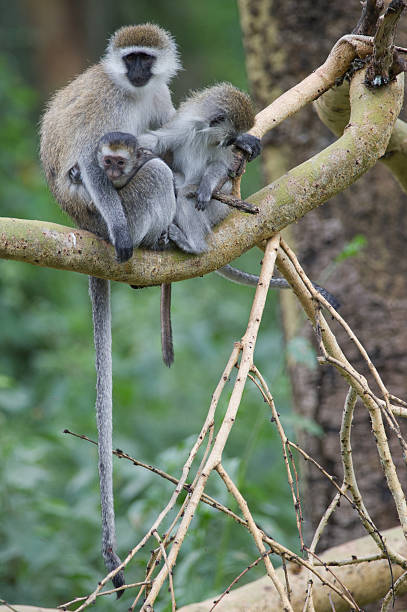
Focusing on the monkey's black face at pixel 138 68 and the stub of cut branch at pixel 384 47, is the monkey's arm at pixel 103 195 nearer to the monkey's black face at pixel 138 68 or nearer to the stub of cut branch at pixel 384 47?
the monkey's black face at pixel 138 68

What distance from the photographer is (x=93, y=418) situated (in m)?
5.75

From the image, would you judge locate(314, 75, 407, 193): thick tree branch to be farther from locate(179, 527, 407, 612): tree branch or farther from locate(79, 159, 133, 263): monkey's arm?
locate(179, 527, 407, 612): tree branch

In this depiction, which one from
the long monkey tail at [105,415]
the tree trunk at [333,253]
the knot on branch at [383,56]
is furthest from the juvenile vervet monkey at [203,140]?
the tree trunk at [333,253]

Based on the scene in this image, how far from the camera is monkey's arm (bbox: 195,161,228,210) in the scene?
10.5 feet

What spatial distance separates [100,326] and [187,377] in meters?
3.40

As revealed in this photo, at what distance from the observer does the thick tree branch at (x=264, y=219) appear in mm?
2652

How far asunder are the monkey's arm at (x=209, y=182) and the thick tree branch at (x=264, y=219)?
1.29ft

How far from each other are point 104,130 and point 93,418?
2.86m

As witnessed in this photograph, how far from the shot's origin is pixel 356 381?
7.79 ft

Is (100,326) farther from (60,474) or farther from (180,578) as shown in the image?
(60,474)

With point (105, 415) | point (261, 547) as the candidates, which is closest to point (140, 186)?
point (105, 415)

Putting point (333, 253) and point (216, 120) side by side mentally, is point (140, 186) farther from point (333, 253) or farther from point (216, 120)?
point (333, 253)

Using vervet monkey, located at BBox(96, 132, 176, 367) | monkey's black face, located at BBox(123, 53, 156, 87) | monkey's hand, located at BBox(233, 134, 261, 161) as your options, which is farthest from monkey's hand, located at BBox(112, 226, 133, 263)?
monkey's black face, located at BBox(123, 53, 156, 87)

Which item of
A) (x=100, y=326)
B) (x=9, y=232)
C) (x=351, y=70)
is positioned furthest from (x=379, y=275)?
(x=9, y=232)
